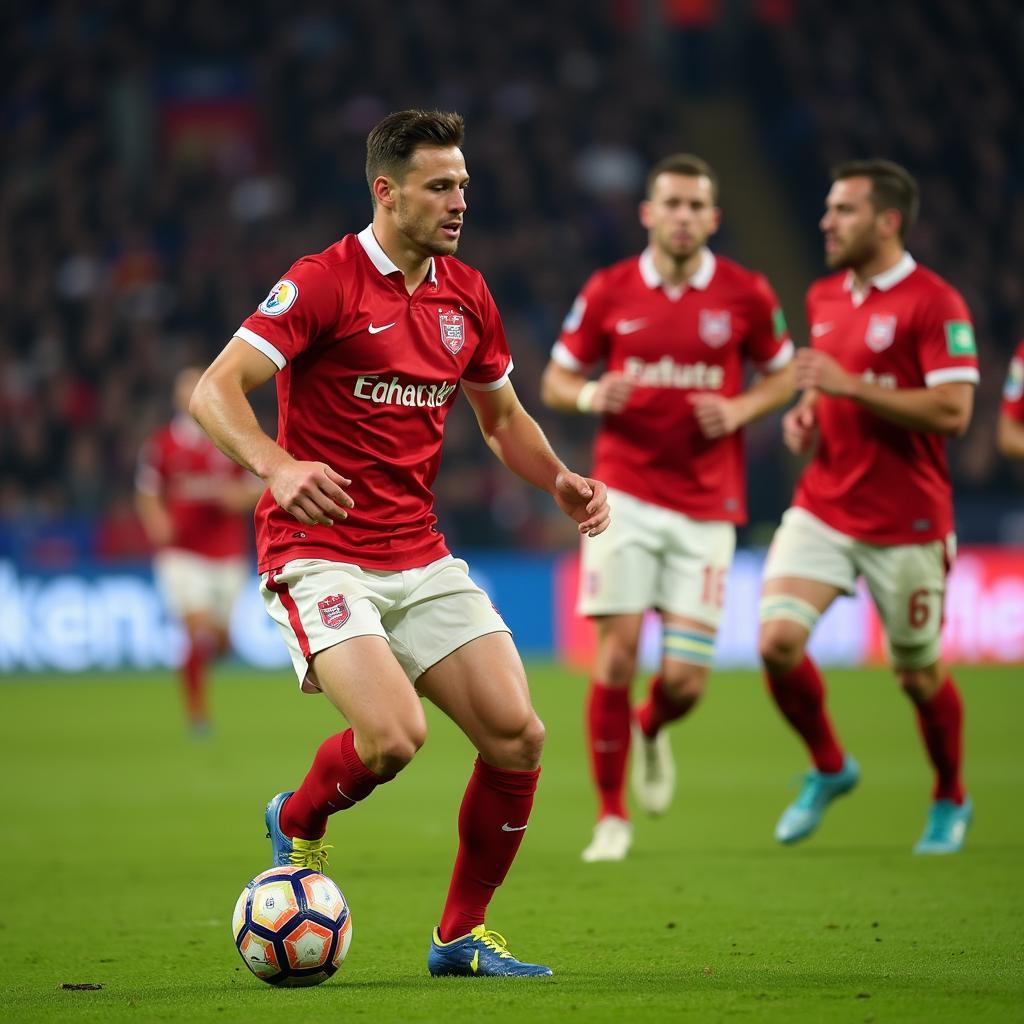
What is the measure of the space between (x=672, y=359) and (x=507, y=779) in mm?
3317

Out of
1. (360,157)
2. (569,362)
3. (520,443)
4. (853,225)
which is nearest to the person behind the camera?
(520,443)

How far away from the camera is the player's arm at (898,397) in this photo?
23.2 feet

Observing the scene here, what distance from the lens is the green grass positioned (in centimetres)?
450

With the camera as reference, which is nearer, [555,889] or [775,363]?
[555,889]

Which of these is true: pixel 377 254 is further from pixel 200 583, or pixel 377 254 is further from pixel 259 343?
pixel 200 583

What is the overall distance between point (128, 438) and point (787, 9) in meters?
13.6

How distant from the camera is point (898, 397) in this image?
720 cm

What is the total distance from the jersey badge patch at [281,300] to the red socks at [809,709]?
11.0ft

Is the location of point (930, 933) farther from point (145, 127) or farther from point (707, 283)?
point (145, 127)

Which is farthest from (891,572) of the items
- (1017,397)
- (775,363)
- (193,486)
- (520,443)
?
(193,486)

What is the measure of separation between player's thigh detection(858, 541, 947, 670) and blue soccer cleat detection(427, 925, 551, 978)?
304cm

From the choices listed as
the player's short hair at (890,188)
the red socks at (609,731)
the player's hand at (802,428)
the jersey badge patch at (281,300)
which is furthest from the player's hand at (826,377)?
the jersey badge patch at (281,300)

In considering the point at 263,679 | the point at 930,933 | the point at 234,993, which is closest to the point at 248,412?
the point at 234,993

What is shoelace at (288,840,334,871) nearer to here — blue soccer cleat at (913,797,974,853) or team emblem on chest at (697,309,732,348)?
blue soccer cleat at (913,797,974,853)
